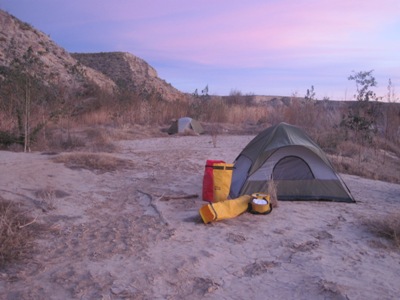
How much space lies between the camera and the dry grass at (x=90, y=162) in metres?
8.82

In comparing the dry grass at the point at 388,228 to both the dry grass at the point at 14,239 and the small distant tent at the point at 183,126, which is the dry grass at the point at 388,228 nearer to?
the dry grass at the point at 14,239


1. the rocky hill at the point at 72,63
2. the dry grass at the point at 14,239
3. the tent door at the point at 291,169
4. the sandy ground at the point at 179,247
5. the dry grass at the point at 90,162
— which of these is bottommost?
the sandy ground at the point at 179,247

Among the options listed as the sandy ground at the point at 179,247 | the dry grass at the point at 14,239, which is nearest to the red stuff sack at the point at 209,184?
the sandy ground at the point at 179,247

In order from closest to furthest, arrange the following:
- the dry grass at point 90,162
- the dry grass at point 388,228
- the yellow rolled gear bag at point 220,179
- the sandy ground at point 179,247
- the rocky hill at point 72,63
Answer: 1. the sandy ground at point 179,247
2. the dry grass at point 388,228
3. the yellow rolled gear bag at point 220,179
4. the dry grass at point 90,162
5. the rocky hill at point 72,63

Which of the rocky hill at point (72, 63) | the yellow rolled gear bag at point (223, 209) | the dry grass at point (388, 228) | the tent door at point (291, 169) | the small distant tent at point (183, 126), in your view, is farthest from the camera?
the rocky hill at point (72, 63)

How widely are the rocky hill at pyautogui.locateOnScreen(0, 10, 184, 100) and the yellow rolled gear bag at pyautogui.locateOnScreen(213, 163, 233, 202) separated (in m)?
8.20

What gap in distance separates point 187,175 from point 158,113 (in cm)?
1289

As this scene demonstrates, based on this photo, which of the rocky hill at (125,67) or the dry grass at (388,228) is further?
the rocky hill at (125,67)

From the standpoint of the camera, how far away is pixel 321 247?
4.86 meters

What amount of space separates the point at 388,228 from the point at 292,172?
2.31m

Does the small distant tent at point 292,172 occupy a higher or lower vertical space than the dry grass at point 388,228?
higher

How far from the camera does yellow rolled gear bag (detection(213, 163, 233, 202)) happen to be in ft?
21.6

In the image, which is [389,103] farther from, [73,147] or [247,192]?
[73,147]

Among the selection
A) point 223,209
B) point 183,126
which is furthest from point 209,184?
point 183,126
